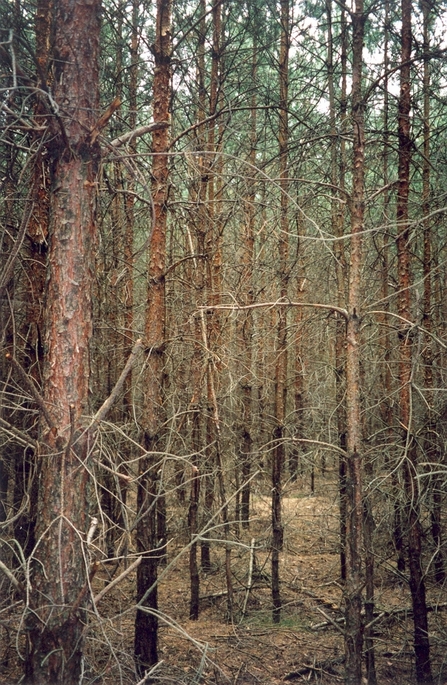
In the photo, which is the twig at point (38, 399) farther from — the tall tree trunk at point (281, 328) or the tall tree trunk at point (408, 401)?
the tall tree trunk at point (281, 328)

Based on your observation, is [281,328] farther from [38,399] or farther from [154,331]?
[38,399]

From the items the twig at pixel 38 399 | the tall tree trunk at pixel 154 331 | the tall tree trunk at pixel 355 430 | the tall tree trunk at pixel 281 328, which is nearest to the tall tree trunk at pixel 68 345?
the twig at pixel 38 399

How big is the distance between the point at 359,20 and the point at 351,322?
2662 mm

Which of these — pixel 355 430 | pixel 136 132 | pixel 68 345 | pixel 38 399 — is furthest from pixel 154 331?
pixel 38 399

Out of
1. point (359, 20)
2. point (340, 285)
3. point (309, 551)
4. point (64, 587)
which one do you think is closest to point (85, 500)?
point (64, 587)

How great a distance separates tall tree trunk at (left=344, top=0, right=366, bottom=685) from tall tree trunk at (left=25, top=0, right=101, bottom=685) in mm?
2390

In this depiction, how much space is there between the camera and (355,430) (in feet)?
17.3

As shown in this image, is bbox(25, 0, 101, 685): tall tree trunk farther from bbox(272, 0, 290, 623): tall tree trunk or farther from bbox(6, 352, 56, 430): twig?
bbox(272, 0, 290, 623): tall tree trunk

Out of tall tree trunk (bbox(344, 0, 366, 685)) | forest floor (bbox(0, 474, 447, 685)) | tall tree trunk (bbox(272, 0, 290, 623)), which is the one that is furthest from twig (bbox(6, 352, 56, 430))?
tall tree trunk (bbox(272, 0, 290, 623))

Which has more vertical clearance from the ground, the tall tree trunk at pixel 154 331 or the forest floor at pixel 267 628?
the tall tree trunk at pixel 154 331

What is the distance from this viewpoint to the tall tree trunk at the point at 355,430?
504 cm

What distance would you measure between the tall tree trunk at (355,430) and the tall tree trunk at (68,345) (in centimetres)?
239

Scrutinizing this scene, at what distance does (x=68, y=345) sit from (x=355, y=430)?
284cm

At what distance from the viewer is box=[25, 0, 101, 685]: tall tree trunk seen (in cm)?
321
